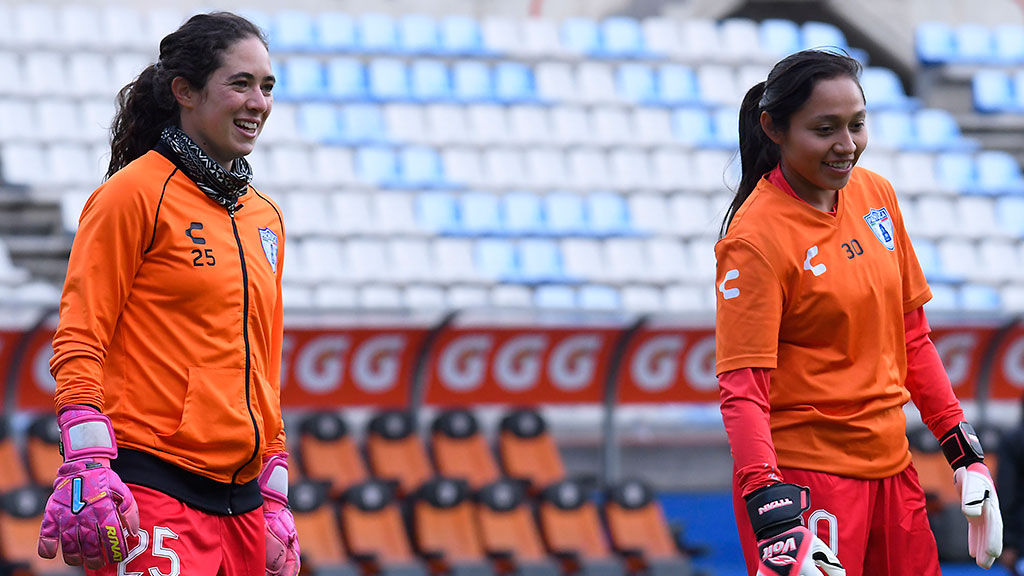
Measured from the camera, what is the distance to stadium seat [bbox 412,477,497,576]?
29.6ft

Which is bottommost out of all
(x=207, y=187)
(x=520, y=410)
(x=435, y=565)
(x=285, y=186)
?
(x=435, y=565)

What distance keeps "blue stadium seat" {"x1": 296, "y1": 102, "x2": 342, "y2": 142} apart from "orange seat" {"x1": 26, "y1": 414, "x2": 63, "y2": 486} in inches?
191

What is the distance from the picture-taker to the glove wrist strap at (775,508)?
310 centimetres

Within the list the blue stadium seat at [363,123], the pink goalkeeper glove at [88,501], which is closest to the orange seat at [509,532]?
the blue stadium seat at [363,123]

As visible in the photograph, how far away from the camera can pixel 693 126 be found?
1399 cm

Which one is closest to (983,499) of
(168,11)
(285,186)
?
(285,186)

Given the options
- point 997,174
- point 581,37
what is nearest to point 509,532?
point 581,37

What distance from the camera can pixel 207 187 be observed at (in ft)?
10.9

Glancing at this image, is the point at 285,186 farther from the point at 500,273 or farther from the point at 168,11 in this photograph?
the point at 168,11

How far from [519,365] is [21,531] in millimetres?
3458

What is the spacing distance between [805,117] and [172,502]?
1.65 meters

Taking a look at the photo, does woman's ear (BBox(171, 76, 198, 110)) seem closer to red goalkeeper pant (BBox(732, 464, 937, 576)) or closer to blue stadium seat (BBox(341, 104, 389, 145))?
red goalkeeper pant (BBox(732, 464, 937, 576))

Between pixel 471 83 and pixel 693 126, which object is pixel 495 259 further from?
pixel 693 126

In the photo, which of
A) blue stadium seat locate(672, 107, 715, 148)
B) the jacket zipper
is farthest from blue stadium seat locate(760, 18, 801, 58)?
the jacket zipper
